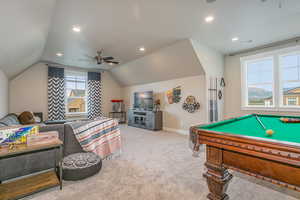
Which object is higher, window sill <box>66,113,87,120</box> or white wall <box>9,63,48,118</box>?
white wall <box>9,63,48,118</box>

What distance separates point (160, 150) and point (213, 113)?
2417 mm

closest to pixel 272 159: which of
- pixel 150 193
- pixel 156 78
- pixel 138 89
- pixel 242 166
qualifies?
pixel 242 166

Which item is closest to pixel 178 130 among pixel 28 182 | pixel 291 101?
pixel 291 101

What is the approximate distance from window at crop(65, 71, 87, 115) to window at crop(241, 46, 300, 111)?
682 cm

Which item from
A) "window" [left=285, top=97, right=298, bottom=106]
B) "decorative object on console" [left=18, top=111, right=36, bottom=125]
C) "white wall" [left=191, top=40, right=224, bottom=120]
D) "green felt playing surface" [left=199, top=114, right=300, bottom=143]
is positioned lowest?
"decorative object on console" [left=18, top=111, right=36, bottom=125]

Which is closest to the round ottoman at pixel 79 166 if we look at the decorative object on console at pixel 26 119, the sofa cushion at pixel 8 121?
the sofa cushion at pixel 8 121

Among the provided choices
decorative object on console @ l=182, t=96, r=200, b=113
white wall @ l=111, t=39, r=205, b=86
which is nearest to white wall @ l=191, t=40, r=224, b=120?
white wall @ l=111, t=39, r=205, b=86

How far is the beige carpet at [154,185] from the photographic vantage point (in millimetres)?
1699

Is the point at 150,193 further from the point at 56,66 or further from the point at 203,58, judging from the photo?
the point at 56,66

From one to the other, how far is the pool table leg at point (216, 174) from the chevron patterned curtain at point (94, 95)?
642 centimetres

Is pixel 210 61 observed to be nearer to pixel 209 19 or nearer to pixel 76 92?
pixel 209 19

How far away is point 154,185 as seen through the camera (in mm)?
1916

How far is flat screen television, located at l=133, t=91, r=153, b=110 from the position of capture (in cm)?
599

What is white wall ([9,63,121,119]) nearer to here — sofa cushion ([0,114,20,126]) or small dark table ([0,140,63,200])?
sofa cushion ([0,114,20,126])
